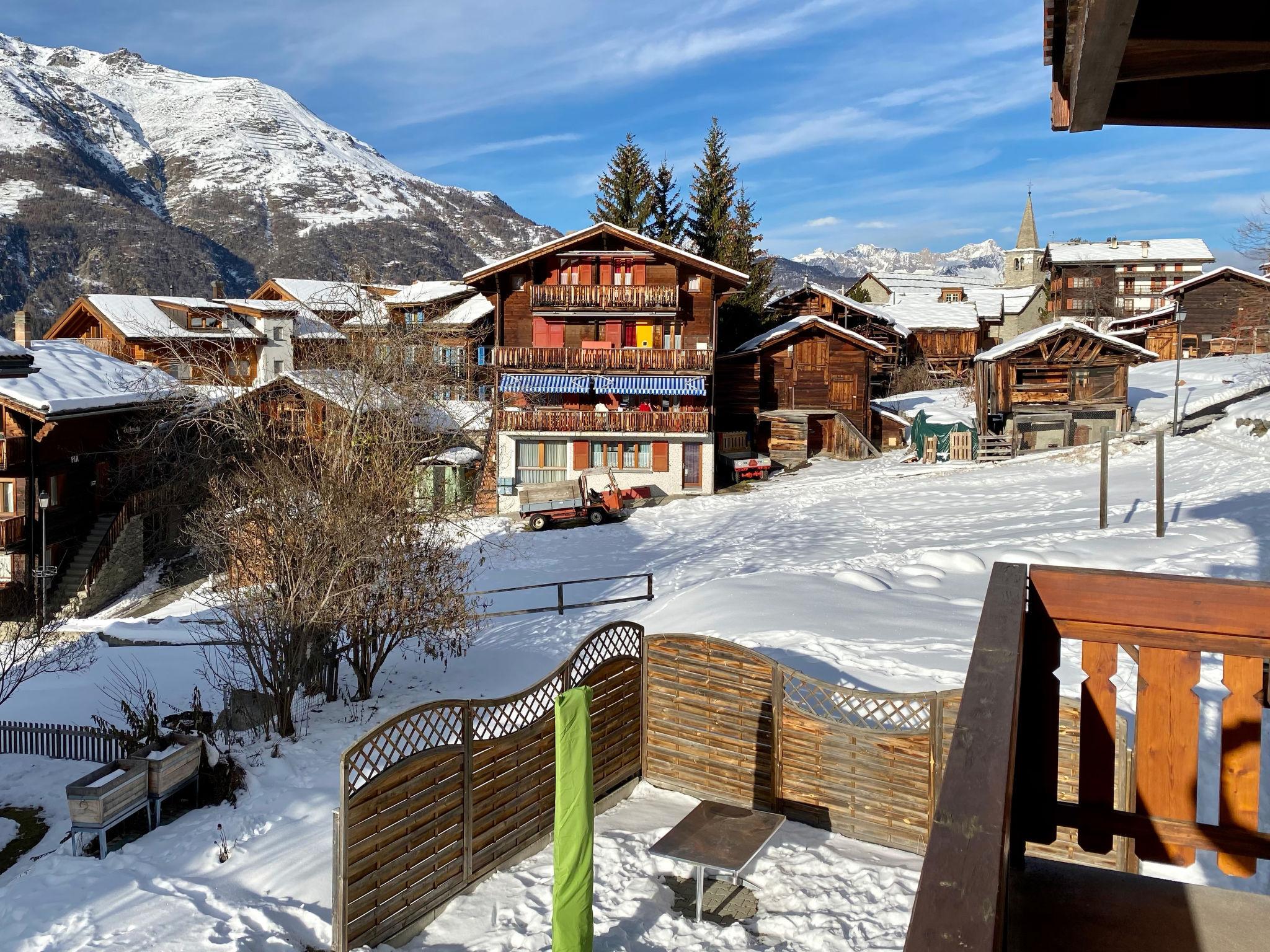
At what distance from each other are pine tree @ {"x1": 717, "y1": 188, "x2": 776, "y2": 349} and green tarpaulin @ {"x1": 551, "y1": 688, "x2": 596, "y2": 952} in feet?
138

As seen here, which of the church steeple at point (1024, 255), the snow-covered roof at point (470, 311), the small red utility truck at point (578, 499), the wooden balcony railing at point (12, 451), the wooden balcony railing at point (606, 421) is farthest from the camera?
the church steeple at point (1024, 255)

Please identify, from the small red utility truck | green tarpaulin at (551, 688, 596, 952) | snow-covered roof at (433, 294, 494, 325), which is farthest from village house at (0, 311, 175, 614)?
green tarpaulin at (551, 688, 596, 952)

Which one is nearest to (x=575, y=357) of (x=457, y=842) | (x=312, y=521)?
(x=312, y=521)

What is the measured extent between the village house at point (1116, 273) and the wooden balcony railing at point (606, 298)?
42.4m

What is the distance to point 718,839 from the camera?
366 inches

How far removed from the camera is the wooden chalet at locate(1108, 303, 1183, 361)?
58.4 metres

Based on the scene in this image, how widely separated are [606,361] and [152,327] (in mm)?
31827

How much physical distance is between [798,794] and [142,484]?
32037 mm

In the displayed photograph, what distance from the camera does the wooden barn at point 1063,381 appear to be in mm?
38188

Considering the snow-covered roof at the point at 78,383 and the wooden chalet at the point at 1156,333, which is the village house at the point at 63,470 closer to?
the snow-covered roof at the point at 78,383

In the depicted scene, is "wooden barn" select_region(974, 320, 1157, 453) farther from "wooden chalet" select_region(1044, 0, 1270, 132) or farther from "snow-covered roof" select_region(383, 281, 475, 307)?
"wooden chalet" select_region(1044, 0, 1270, 132)

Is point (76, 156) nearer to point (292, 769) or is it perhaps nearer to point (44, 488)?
point (44, 488)

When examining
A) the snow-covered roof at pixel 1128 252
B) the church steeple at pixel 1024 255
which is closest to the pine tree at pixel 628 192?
the snow-covered roof at pixel 1128 252

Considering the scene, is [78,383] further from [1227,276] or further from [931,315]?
[1227,276]
